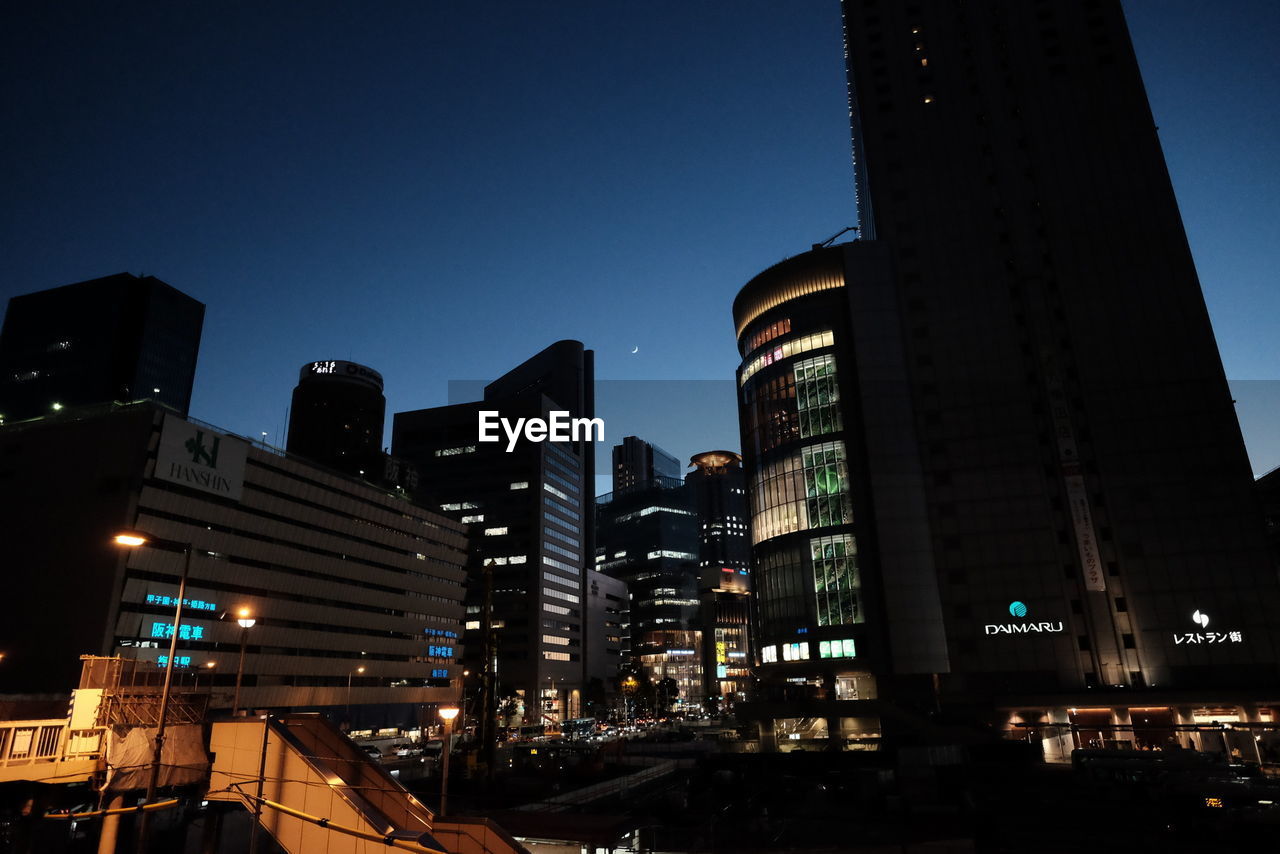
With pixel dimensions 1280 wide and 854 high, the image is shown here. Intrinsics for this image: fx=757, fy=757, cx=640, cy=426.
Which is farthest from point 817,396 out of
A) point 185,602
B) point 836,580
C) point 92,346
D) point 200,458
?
point 92,346

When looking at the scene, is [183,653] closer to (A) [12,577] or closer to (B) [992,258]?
(A) [12,577]

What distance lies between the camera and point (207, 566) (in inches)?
3765

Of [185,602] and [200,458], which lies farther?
[200,458]

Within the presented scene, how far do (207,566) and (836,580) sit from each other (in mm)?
77980

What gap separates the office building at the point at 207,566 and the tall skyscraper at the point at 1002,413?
65.1 m

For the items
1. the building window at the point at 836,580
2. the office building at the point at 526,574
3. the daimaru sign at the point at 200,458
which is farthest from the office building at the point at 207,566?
the building window at the point at 836,580

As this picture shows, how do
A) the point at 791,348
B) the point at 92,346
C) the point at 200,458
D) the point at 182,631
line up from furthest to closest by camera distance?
the point at 92,346, the point at 791,348, the point at 200,458, the point at 182,631

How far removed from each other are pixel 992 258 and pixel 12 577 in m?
118

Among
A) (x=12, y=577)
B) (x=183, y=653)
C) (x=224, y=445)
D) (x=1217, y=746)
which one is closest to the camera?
(x=1217, y=746)

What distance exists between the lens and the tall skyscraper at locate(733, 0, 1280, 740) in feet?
248

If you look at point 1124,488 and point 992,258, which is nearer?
point 1124,488

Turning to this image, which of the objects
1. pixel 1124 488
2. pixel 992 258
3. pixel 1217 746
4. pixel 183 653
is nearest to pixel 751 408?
pixel 992 258

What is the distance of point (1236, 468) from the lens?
7688 centimetres

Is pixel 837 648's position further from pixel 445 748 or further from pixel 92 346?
pixel 92 346
